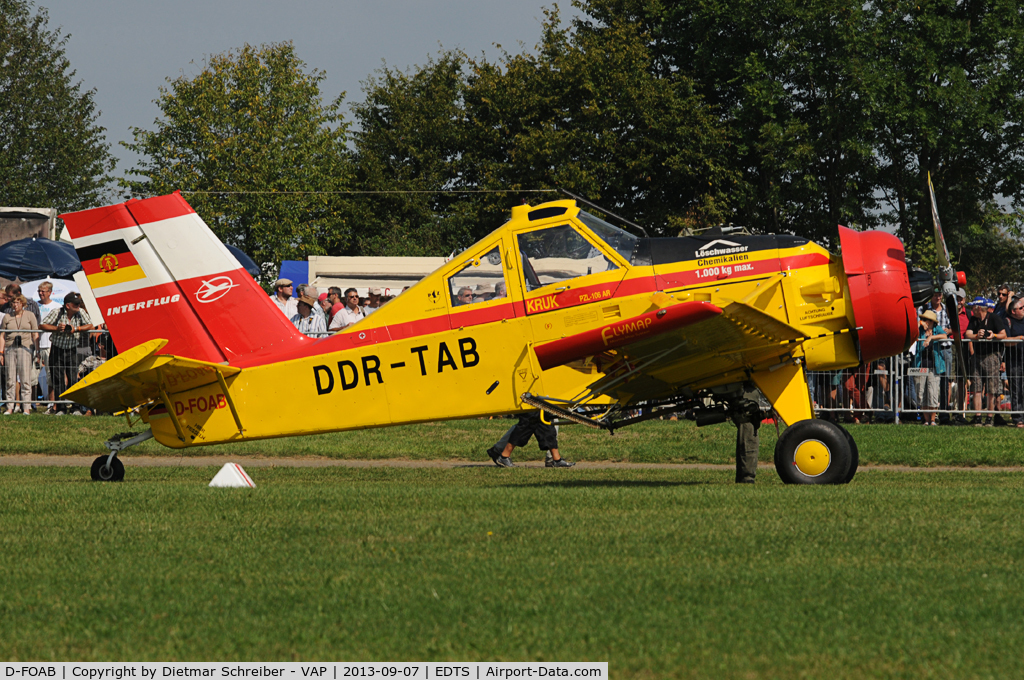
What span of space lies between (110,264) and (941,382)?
11908 mm

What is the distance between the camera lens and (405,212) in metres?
48.0

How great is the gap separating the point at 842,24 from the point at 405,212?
2080cm

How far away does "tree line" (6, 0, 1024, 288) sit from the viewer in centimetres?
A: 3403

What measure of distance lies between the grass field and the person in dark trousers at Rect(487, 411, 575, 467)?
3.71 meters

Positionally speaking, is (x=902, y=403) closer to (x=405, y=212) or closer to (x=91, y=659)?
(x=91, y=659)

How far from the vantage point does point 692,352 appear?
9922 millimetres

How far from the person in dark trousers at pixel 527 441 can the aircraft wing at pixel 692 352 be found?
2809 mm

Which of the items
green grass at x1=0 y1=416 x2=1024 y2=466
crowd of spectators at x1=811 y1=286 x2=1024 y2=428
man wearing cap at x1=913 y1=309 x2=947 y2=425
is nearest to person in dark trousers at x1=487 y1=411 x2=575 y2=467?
green grass at x1=0 y1=416 x2=1024 y2=466

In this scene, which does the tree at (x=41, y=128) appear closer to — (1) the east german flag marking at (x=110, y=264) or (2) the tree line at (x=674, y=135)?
(2) the tree line at (x=674, y=135)

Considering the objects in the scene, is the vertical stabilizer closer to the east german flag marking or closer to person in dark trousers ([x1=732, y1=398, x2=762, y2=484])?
the east german flag marking

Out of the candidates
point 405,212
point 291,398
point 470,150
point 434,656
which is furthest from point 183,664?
point 405,212

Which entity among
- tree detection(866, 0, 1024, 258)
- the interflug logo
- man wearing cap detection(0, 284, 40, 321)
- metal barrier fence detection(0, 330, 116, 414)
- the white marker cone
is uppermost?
tree detection(866, 0, 1024, 258)

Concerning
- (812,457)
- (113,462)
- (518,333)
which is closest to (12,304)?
(113,462)

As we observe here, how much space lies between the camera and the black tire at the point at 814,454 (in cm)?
972
